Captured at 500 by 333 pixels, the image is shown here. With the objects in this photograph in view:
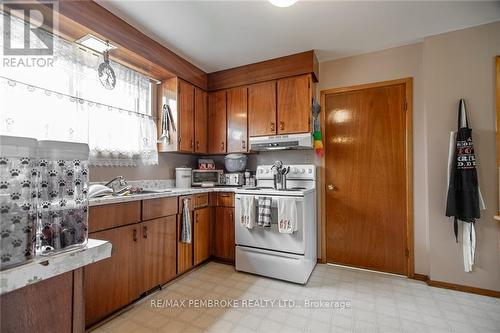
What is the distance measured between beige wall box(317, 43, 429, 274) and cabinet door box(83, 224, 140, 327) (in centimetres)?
288

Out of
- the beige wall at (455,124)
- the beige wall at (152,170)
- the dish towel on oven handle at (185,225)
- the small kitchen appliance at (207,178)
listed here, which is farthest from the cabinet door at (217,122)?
the beige wall at (455,124)

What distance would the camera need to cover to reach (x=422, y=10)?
6.55 feet

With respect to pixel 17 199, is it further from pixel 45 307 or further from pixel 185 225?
pixel 185 225

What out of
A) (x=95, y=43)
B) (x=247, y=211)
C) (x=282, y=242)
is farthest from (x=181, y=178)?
(x=95, y=43)

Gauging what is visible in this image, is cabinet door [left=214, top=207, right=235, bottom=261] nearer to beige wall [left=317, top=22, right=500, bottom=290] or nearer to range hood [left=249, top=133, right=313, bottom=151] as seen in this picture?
range hood [left=249, top=133, right=313, bottom=151]

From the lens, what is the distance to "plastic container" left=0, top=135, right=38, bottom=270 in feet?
2.01

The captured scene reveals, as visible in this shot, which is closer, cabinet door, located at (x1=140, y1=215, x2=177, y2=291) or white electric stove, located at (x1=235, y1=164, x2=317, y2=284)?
cabinet door, located at (x1=140, y1=215, x2=177, y2=291)

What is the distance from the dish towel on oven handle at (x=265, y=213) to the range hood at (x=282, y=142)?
729 millimetres

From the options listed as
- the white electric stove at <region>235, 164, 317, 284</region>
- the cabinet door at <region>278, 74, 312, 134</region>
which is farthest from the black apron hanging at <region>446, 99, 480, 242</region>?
the cabinet door at <region>278, 74, 312, 134</region>

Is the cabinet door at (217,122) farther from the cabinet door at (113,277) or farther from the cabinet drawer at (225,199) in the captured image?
the cabinet door at (113,277)

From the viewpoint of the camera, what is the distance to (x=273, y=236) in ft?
8.02

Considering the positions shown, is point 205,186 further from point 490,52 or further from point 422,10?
point 490,52

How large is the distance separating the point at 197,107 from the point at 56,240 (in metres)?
2.64

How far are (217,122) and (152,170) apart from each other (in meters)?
1.13
